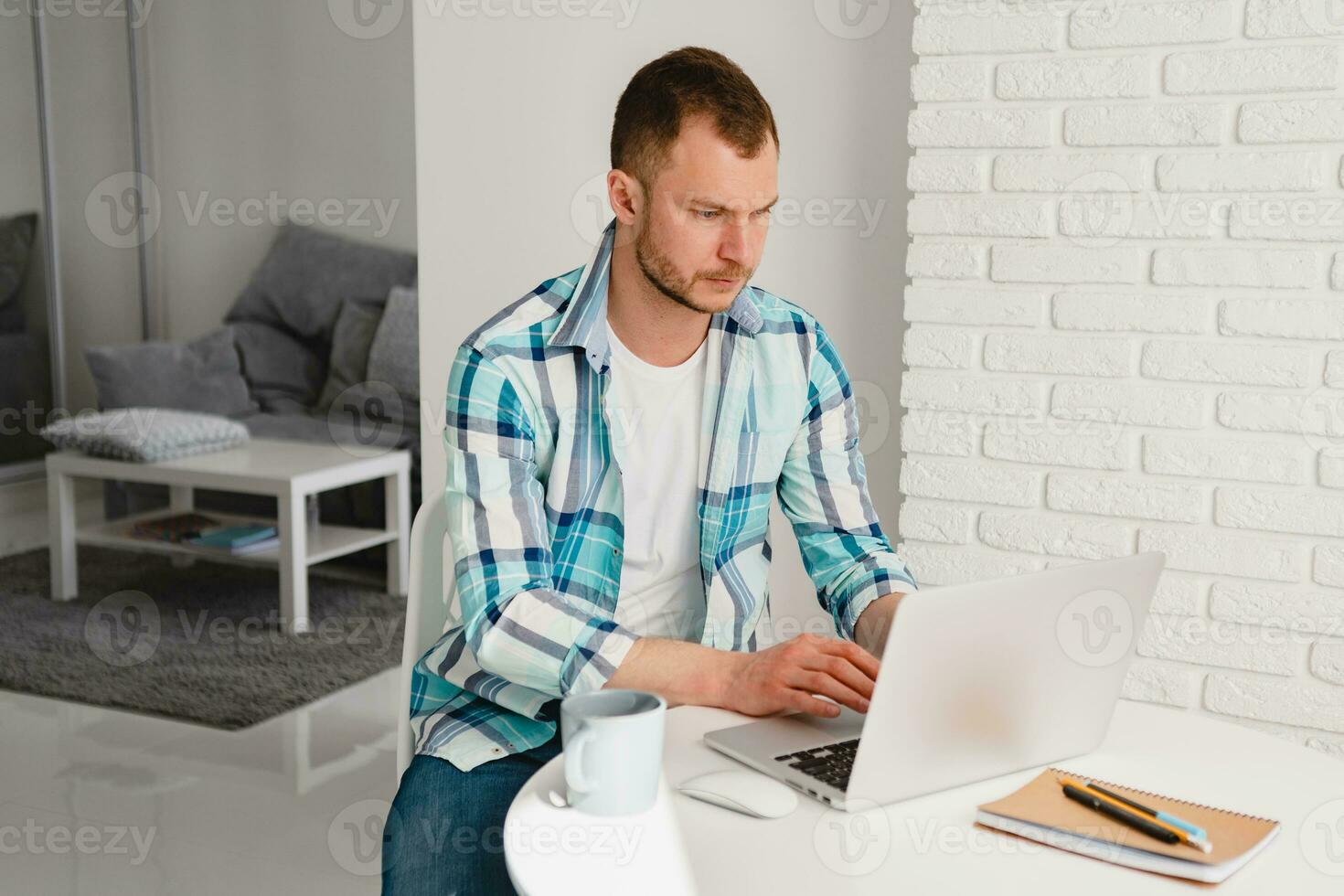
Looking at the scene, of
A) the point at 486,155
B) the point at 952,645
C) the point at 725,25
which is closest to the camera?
the point at 952,645

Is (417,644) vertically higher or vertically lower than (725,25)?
lower

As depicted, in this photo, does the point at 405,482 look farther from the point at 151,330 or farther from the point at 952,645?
the point at 952,645

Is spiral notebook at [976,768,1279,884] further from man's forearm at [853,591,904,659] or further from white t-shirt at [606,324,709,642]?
white t-shirt at [606,324,709,642]

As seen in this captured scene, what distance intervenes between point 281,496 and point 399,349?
4.21 ft

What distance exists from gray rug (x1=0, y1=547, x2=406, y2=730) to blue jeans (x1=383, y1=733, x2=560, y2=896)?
5.75 ft

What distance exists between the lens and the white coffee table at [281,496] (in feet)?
11.1

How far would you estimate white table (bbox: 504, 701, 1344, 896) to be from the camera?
83cm

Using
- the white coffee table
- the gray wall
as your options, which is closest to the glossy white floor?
the white coffee table

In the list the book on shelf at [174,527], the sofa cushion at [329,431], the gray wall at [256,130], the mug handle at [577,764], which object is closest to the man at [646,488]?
the mug handle at [577,764]

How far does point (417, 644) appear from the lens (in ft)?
4.44

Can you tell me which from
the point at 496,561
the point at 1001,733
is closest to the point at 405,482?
the point at 496,561

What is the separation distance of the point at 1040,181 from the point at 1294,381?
447mm

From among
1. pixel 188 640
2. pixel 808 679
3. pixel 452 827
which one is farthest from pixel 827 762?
pixel 188 640

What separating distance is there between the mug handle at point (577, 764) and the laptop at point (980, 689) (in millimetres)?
169
